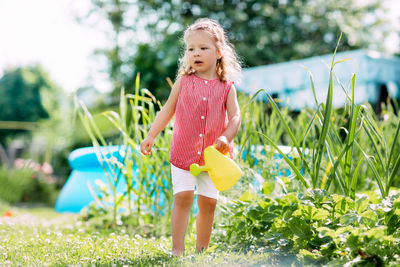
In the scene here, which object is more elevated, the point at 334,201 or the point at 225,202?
the point at 334,201

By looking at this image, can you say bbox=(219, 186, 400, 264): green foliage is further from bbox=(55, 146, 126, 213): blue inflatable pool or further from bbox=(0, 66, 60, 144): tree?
bbox=(0, 66, 60, 144): tree

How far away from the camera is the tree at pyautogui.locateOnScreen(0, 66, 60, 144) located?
17.0m

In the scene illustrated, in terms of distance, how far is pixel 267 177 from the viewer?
268 centimetres

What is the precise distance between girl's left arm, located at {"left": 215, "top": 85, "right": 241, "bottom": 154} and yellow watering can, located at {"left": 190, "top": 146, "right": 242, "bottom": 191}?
43mm

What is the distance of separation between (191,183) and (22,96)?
55.1 feet

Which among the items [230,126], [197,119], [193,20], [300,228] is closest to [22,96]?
[193,20]

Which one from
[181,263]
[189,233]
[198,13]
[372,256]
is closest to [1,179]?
[189,233]

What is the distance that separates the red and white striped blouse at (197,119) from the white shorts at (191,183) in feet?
0.12

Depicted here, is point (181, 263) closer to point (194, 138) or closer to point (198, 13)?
point (194, 138)

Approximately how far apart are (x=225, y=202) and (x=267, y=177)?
36cm

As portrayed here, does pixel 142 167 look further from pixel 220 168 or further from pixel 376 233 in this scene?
pixel 376 233

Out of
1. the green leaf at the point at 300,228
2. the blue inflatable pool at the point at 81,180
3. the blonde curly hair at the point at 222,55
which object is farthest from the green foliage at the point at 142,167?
the blue inflatable pool at the point at 81,180

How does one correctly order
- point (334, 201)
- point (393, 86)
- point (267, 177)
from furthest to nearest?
1. point (393, 86)
2. point (267, 177)
3. point (334, 201)

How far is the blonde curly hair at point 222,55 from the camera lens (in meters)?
2.12
